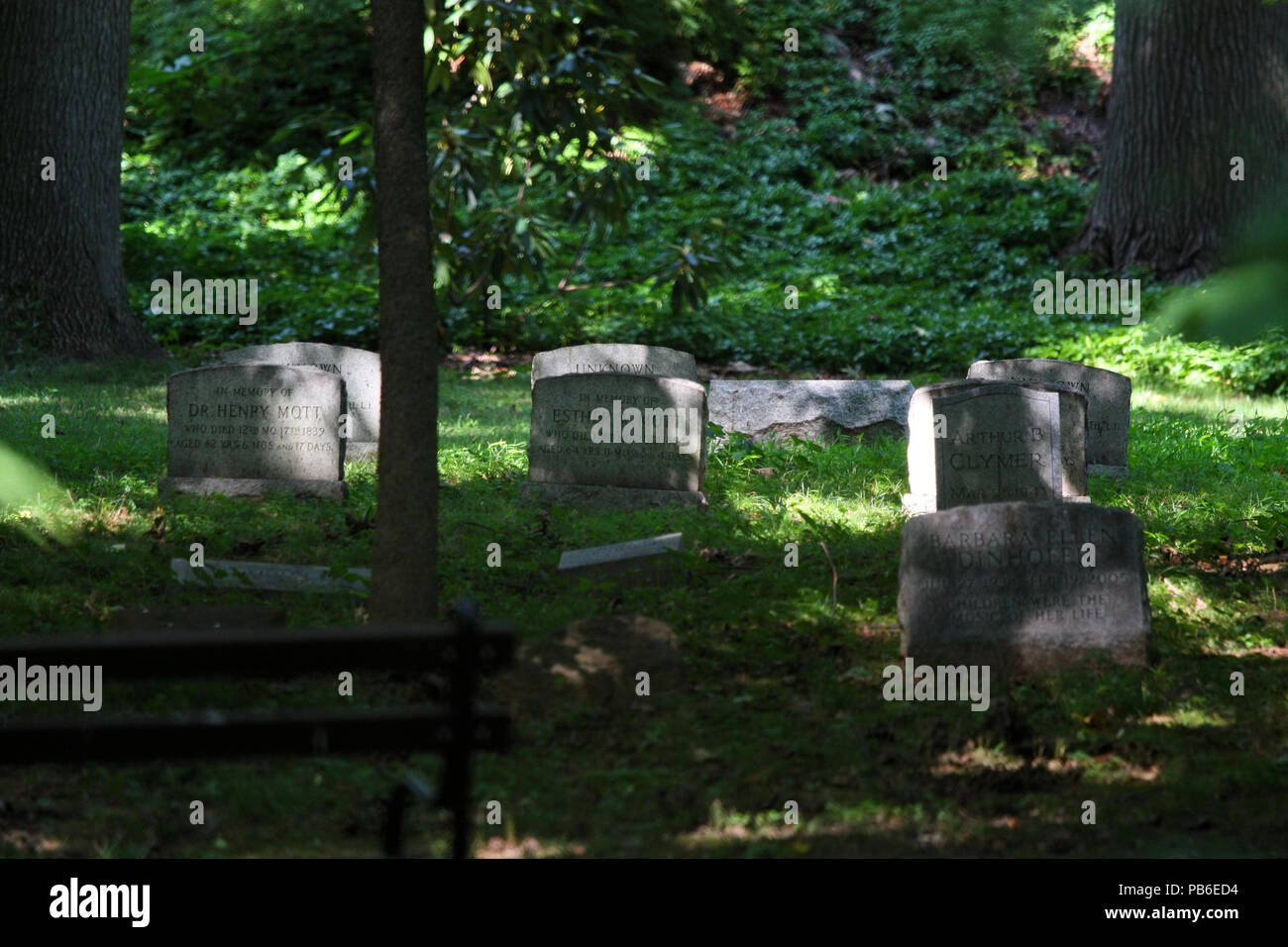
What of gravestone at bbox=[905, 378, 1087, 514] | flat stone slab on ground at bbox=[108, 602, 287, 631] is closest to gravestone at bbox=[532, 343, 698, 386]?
gravestone at bbox=[905, 378, 1087, 514]

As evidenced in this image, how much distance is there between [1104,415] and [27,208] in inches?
453

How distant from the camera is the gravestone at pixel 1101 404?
10648 millimetres

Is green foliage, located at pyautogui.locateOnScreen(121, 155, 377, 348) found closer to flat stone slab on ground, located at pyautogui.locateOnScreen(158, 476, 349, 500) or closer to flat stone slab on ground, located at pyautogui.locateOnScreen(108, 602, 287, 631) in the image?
flat stone slab on ground, located at pyautogui.locateOnScreen(158, 476, 349, 500)

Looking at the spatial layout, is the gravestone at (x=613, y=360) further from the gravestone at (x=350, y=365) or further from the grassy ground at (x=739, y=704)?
the grassy ground at (x=739, y=704)

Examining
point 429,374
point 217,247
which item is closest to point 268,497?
point 429,374

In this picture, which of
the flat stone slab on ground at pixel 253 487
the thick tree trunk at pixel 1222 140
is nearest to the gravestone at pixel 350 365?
the flat stone slab on ground at pixel 253 487

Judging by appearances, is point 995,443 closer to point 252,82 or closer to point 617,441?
point 617,441

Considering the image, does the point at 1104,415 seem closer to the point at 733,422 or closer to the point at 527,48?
the point at 733,422

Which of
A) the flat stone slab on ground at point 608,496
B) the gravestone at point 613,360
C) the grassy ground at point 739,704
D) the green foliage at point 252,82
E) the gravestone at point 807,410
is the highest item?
the green foliage at point 252,82

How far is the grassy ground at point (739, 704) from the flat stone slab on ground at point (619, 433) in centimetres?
39

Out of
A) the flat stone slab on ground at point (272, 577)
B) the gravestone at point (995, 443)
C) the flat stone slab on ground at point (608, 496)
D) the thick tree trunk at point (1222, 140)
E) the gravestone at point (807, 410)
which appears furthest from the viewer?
the gravestone at point (807, 410)

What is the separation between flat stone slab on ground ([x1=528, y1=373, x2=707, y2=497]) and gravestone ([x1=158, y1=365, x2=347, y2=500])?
1.55 m

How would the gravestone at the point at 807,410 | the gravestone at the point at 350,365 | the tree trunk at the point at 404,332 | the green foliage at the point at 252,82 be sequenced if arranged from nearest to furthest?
the tree trunk at the point at 404,332 → the gravestone at the point at 350,365 → the gravestone at the point at 807,410 → the green foliage at the point at 252,82
